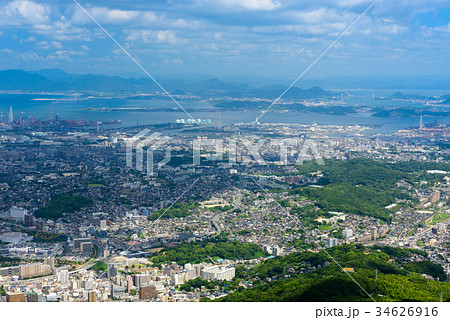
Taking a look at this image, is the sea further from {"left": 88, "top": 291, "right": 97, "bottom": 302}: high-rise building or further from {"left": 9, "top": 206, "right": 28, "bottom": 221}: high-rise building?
{"left": 88, "top": 291, "right": 97, "bottom": 302}: high-rise building

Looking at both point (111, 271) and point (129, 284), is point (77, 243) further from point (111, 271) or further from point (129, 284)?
point (129, 284)

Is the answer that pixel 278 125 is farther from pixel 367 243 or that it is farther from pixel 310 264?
pixel 310 264

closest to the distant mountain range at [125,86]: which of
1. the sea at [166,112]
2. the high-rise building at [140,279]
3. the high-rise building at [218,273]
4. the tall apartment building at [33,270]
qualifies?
the sea at [166,112]

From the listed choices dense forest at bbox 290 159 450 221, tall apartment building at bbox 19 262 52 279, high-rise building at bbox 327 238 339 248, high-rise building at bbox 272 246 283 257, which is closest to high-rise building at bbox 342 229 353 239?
high-rise building at bbox 327 238 339 248

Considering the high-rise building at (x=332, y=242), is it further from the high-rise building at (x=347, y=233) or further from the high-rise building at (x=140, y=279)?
the high-rise building at (x=140, y=279)

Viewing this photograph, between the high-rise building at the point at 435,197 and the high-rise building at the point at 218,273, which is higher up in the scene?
the high-rise building at the point at 435,197

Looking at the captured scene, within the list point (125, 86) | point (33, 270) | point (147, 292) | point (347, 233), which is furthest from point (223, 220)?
point (125, 86)
